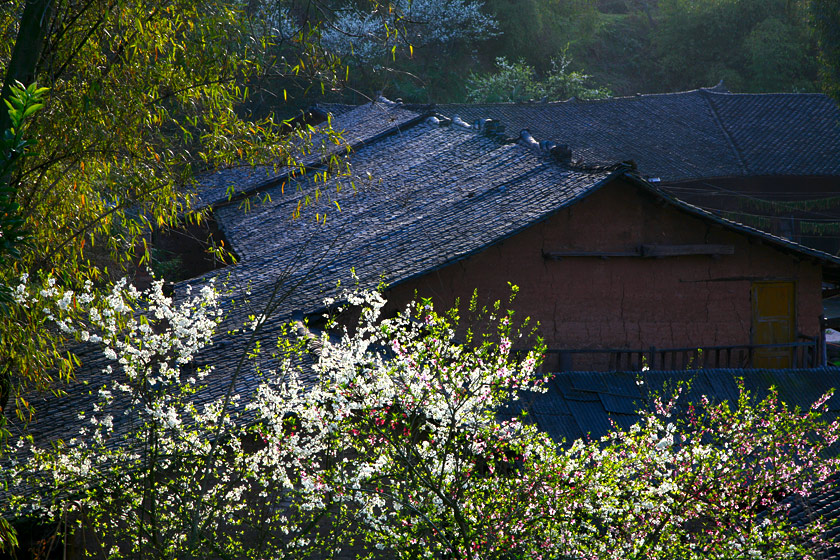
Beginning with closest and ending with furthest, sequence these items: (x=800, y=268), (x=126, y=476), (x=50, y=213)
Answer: (x=126, y=476) < (x=50, y=213) < (x=800, y=268)

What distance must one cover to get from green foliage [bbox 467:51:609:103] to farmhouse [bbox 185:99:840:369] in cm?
2072

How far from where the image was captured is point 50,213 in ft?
20.3

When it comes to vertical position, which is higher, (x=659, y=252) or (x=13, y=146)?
(x=13, y=146)

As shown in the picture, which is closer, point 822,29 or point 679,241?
point 679,241

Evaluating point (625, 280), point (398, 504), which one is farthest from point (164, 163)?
point (625, 280)

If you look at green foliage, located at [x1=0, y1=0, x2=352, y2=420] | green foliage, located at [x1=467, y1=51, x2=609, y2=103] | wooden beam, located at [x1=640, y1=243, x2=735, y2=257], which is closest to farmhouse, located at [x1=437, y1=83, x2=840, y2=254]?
green foliage, located at [x1=467, y1=51, x2=609, y2=103]

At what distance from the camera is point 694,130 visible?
28.4 m

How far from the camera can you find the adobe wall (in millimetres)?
11336

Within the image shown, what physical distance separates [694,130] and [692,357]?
62.3 feet

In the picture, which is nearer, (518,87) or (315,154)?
(315,154)

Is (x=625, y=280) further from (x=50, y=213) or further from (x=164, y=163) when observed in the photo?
(x=50, y=213)

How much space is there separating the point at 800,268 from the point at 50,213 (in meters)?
10.4

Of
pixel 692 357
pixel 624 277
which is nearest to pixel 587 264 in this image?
pixel 624 277

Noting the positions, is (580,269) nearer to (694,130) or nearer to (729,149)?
(729,149)
